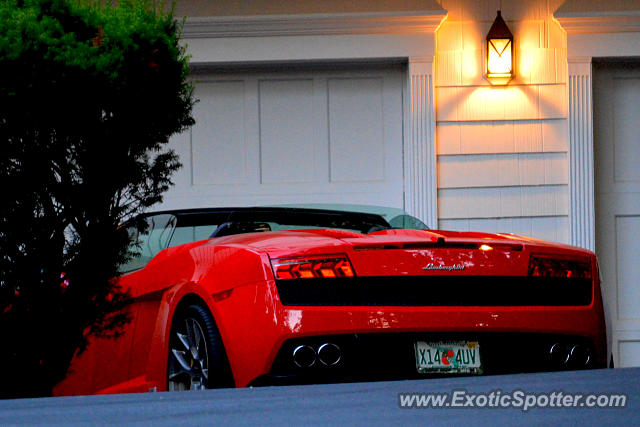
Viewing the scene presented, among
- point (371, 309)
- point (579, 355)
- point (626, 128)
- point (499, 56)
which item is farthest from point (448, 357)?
point (626, 128)

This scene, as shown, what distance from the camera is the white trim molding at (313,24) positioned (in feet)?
22.2

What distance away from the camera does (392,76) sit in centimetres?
703

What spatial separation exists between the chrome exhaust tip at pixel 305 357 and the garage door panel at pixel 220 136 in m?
3.80

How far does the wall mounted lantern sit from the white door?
745 millimetres

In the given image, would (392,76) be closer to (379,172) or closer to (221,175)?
(379,172)

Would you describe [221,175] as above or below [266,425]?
above

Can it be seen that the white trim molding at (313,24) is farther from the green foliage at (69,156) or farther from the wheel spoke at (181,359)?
the wheel spoke at (181,359)

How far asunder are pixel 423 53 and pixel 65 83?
12.4 ft

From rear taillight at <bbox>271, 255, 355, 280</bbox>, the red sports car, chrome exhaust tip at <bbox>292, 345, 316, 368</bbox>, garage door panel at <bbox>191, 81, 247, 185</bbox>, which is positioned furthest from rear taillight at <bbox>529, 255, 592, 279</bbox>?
garage door panel at <bbox>191, 81, 247, 185</bbox>

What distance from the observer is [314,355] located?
10.9 feet

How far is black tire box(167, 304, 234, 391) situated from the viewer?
136 inches

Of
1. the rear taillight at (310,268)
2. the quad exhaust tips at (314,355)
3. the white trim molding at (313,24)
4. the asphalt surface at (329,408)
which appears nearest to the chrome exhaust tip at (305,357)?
the quad exhaust tips at (314,355)

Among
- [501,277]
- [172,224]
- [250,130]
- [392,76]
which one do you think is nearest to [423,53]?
[392,76]

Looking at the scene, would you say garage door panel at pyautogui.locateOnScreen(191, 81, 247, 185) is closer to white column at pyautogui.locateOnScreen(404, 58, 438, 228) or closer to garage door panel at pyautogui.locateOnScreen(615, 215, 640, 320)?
white column at pyautogui.locateOnScreen(404, 58, 438, 228)
